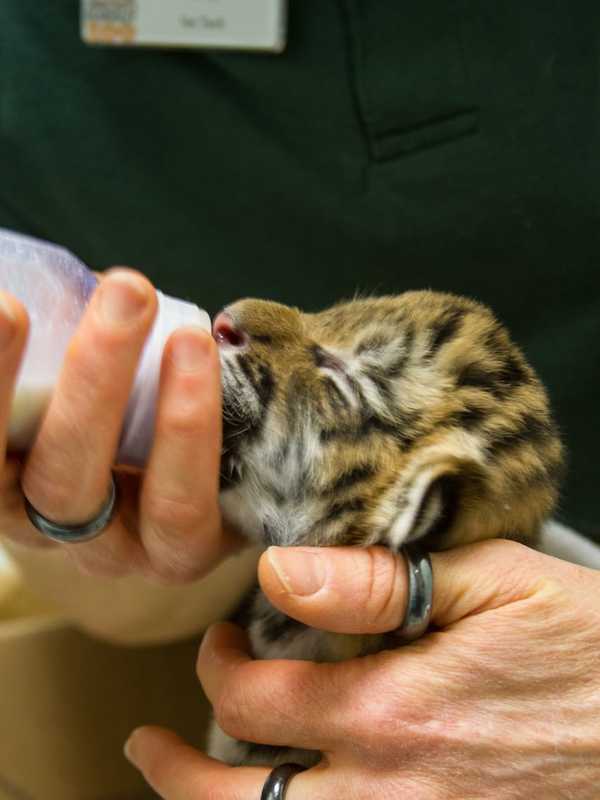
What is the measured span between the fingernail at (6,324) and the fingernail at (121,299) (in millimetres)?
67

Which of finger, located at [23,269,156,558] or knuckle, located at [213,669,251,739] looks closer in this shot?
finger, located at [23,269,156,558]

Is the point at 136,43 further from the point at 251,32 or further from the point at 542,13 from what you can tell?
the point at 542,13

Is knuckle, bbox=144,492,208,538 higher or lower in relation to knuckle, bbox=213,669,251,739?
higher

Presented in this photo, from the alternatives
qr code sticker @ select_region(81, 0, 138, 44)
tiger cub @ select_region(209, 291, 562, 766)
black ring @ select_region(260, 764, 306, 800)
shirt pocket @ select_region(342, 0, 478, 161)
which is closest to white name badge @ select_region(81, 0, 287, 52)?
qr code sticker @ select_region(81, 0, 138, 44)

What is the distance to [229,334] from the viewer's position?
32.7 inches

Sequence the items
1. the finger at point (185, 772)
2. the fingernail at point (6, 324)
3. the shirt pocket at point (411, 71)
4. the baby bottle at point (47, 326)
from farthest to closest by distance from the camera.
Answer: the shirt pocket at point (411, 71) → the finger at point (185, 772) → the baby bottle at point (47, 326) → the fingernail at point (6, 324)

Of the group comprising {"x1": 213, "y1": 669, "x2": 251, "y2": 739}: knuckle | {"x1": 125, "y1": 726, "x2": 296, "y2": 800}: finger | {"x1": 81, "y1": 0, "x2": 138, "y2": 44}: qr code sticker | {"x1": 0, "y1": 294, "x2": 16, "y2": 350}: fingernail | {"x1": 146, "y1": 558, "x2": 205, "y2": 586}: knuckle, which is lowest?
{"x1": 125, "y1": 726, "x2": 296, "y2": 800}: finger

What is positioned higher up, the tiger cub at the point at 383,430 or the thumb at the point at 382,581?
the tiger cub at the point at 383,430

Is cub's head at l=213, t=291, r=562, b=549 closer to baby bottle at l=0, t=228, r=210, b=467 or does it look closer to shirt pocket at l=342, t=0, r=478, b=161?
baby bottle at l=0, t=228, r=210, b=467

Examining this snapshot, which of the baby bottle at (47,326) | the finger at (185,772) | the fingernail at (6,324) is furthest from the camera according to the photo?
the finger at (185,772)

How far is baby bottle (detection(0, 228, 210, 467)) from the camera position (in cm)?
74

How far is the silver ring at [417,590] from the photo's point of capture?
0.77m

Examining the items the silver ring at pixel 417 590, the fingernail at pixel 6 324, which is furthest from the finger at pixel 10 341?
the silver ring at pixel 417 590

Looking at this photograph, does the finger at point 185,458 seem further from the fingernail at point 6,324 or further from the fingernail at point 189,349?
the fingernail at point 6,324
